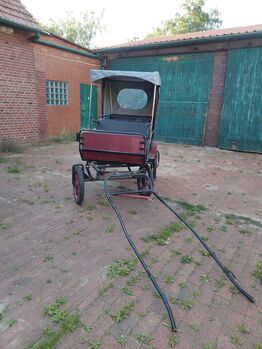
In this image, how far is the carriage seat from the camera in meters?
5.39

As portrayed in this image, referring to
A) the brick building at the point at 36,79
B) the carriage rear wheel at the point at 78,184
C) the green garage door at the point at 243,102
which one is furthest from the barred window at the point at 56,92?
the carriage rear wheel at the point at 78,184

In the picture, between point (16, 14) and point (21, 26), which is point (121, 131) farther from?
point (16, 14)

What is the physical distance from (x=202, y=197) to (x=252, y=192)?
1.28m

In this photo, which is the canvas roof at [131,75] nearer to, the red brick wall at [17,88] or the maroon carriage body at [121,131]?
the maroon carriage body at [121,131]

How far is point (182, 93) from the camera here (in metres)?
11.5

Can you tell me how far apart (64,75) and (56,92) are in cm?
83

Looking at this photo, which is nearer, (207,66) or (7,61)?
(7,61)

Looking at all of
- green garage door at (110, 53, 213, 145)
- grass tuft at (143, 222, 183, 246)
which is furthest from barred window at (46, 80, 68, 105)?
grass tuft at (143, 222, 183, 246)

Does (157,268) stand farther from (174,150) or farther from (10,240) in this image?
(174,150)

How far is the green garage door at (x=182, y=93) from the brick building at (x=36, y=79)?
2891mm

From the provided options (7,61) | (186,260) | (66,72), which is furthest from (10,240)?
(66,72)

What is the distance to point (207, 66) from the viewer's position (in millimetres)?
10758

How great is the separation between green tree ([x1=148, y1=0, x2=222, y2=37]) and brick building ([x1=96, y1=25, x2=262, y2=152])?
68.2ft

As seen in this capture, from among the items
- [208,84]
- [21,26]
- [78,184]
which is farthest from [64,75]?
[78,184]
